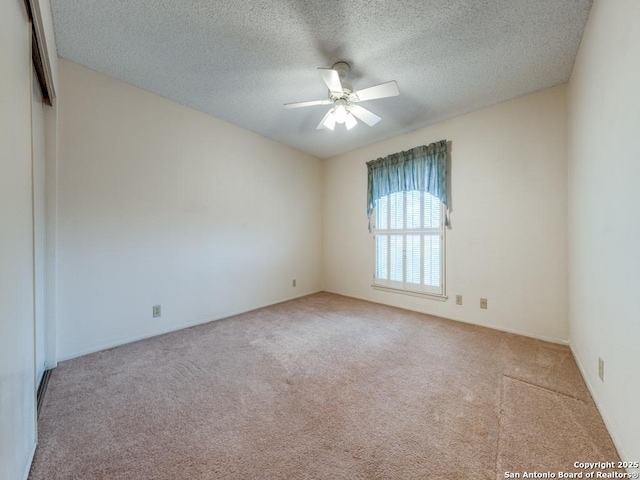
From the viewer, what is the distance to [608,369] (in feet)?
4.57

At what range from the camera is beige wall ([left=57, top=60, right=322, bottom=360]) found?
219 centimetres

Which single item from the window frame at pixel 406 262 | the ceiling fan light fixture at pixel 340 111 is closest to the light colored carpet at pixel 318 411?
the window frame at pixel 406 262

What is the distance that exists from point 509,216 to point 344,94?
218cm

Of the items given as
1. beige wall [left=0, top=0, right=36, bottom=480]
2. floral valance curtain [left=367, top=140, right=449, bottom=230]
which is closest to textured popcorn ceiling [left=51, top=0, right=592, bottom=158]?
floral valance curtain [left=367, top=140, right=449, bottom=230]

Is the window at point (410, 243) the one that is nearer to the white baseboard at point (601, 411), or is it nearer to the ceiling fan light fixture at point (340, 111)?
the white baseboard at point (601, 411)

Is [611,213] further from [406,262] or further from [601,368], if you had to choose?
[406,262]

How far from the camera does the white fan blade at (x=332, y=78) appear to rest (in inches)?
72.5

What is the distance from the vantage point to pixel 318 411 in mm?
1521

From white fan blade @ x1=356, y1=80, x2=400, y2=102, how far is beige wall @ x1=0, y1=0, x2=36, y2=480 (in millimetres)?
1948

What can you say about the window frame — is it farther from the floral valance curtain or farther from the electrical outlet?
the electrical outlet

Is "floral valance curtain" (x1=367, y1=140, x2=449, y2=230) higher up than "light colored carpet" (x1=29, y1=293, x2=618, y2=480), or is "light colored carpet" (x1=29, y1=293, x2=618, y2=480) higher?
"floral valance curtain" (x1=367, y1=140, x2=449, y2=230)

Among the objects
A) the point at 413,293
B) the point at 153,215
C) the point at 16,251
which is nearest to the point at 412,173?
the point at 413,293

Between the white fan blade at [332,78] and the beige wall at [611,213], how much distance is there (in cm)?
152

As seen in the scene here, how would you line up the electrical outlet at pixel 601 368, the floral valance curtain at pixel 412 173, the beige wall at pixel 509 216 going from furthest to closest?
the floral valance curtain at pixel 412 173 < the beige wall at pixel 509 216 < the electrical outlet at pixel 601 368
